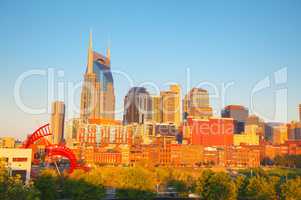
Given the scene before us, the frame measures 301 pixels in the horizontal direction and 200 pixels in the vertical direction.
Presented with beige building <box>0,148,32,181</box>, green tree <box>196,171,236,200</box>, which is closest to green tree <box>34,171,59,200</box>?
beige building <box>0,148,32,181</box>

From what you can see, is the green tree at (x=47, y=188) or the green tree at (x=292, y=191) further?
the green tree at (x=47, y=188)

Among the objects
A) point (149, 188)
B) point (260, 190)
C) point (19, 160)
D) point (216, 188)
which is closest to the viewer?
point (216, 188)

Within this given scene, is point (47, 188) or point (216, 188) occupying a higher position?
point (216, 188)

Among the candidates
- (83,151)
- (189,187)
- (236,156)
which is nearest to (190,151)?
(236,156)

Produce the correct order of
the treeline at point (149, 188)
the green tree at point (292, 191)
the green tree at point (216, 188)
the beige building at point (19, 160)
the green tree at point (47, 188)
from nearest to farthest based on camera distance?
the green tree at point (292, 191) < the treeline at point (149, 188) < the green tree at point (216, 188) < the green tree at point (47, 188) < the beige building at point (19, 160)

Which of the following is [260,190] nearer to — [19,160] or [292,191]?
[292,191]

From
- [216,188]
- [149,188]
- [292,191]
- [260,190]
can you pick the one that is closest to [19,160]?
[149,188]

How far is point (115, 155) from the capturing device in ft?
575

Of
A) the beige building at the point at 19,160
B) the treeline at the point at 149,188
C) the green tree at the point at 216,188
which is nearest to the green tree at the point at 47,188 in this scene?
the treeline at the point at 149,188

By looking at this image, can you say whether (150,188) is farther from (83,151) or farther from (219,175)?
(83,151)

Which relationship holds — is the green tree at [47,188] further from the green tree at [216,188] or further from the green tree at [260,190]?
the green tree at [260,190]

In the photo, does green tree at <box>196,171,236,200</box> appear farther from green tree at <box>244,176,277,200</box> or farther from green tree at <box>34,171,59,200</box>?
green tree at <box>34,171,59,200</box>

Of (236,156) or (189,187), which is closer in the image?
(189,187)

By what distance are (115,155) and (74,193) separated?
123359mm
